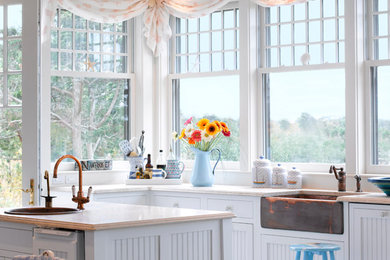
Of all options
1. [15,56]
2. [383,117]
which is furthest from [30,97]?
[383,117]

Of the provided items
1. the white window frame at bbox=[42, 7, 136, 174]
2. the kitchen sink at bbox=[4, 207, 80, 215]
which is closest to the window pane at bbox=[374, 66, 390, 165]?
the white window frame at bbox=[42, 7, 136, 174]

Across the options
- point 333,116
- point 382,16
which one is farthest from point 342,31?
point 333,116

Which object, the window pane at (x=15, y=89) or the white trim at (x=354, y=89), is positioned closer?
the white trim at (x=354, y=89)

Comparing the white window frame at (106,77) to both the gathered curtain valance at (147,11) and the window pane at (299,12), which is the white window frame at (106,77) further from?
the window pane at (299,12)

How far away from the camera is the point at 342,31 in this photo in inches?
230

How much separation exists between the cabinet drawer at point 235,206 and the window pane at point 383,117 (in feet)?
3.81

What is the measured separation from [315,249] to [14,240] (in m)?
1.93

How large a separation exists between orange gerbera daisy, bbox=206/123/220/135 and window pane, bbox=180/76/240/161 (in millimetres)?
401

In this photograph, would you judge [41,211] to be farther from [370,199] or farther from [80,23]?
[80,23]

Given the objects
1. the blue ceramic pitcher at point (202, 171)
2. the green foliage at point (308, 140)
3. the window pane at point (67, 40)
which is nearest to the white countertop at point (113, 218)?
the blue ceramic pitcher at point (202, 171)

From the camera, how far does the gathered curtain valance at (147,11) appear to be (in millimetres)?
6117

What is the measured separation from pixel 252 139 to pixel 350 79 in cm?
112

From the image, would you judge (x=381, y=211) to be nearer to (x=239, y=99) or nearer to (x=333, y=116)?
(x=333, y=116)

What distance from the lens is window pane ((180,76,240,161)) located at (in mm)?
6512
